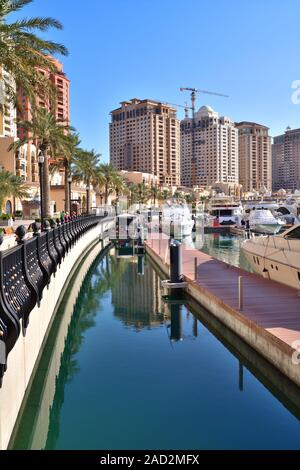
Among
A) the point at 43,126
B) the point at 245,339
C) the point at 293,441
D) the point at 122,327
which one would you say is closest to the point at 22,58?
the point at 122,327

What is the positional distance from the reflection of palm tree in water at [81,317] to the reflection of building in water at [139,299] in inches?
28.2

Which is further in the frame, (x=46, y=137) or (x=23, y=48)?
(x=46, y=137)

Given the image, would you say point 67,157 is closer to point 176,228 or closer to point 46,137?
point 46,137

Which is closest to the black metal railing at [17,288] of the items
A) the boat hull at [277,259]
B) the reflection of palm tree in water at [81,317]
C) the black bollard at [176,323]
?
the reflection of palm tree in water at [81,317]

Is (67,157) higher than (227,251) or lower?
higher

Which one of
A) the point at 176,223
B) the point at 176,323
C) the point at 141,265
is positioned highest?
the point at 176,223

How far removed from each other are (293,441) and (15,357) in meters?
4.55

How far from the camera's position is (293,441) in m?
7.32

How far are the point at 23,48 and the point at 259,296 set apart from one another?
1117 cm

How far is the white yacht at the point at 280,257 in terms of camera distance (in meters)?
14.5

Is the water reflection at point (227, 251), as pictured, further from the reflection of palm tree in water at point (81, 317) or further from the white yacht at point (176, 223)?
the reflection of palm tree in water at point (81, 317)

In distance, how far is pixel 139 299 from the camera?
19016 millimetres

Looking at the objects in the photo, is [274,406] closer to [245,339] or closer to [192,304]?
[245,339]

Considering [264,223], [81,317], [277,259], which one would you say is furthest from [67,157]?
[277,259]
